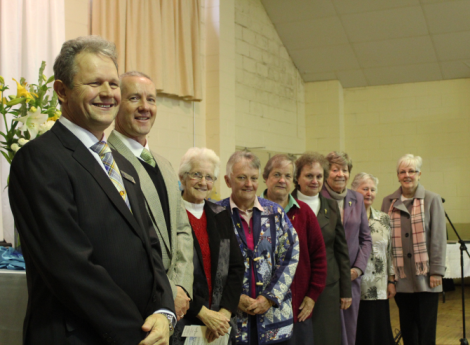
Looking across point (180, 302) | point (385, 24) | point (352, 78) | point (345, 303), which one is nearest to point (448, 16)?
point (385, 24)

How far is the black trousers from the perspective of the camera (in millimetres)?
3730

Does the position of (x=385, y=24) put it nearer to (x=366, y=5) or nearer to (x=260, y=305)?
(x=366, y=5)

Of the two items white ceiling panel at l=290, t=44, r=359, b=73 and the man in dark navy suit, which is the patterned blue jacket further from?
white ceiling panel at l=290, t=44, r=359, b=73

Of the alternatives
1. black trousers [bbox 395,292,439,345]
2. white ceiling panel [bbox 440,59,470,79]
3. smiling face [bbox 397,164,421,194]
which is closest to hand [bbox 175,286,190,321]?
black trousers [bbox 395,292,439,345]

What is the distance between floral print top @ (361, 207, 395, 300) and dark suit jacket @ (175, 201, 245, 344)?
5.31 feet

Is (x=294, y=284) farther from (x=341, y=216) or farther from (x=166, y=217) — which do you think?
(x=166, y=217)

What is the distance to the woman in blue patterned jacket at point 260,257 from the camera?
96.9 inches

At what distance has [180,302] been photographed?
1.83 metres

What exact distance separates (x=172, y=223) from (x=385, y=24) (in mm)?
5518

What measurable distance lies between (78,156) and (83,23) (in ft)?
10.5

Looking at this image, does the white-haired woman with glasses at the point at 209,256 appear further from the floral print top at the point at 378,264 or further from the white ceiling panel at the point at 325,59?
the white ceiling panel at the point at 325,59

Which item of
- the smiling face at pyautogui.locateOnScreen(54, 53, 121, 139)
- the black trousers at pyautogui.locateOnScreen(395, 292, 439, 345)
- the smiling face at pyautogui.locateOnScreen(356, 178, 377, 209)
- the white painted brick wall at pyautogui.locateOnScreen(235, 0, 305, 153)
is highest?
the white painted brick wall at pyautogui.locateOnScreen(235, 0, 305, 153)

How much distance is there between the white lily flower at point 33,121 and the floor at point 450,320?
3514 mm

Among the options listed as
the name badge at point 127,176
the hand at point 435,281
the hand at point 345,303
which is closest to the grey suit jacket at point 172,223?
the name badge at point 127,176
